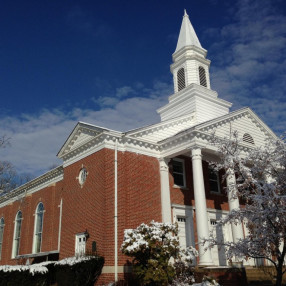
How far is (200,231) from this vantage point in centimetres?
1689

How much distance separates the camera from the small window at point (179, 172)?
21.1 meters

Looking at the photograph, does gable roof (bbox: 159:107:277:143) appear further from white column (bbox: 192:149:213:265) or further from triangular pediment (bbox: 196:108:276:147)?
white column (bbox: 192:149:213:265)

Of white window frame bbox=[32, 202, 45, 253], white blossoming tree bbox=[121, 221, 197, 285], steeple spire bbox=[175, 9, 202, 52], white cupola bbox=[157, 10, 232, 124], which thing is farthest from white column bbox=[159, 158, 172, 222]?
steeple spire bbox=[175, 9, 202, 52]

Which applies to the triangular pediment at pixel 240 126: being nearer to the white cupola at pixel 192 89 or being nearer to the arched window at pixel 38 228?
the white cupola at pixel 192 89

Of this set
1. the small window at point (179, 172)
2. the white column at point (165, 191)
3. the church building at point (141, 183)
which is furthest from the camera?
the small window at point (179, 172)

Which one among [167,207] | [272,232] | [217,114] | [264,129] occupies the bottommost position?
[272,232]

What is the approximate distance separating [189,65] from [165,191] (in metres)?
11.5

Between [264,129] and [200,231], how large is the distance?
33.5 feet

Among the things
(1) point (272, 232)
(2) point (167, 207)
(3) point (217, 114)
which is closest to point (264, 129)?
(3) point (217, 114)

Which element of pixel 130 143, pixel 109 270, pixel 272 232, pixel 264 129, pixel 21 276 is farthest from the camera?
pixel 264 129

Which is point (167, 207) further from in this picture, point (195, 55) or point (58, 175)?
point (195, 55)

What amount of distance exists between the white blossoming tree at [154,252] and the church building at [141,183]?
2.29 metres

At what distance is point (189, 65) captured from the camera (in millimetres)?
26641

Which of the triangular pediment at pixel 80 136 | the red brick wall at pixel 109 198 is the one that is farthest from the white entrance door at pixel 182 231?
the triangular pediment at pixel 80 136
